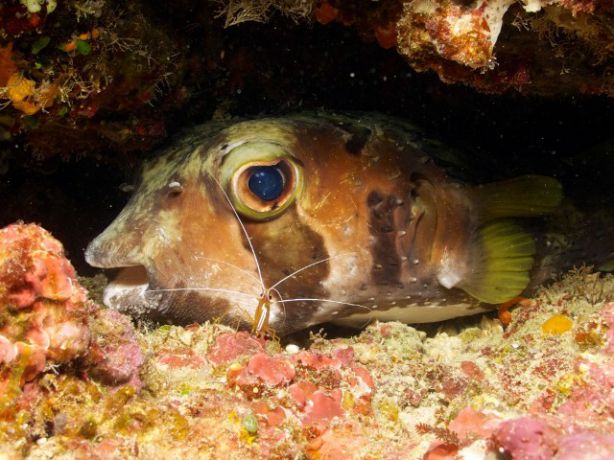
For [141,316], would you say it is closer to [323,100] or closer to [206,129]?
[206,129]

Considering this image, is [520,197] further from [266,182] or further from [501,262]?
[266,182]

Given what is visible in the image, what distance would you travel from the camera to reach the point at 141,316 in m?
3.49

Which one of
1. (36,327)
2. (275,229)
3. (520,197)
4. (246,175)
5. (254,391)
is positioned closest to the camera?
(36,327)

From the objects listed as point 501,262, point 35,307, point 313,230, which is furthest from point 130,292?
point 501,262

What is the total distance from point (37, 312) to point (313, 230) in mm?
1937

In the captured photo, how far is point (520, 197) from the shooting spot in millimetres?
3936

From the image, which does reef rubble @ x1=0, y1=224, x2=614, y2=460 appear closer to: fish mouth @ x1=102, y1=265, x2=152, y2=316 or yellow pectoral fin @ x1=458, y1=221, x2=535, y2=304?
fish mouth @ x1=102, y1=265, x2=152, y2=316

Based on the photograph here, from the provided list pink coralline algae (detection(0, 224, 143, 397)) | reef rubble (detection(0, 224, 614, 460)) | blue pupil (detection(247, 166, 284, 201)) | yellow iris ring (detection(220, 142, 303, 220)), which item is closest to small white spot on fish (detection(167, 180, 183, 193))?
yellow iris ring (detection(220, 142, 303, 220))

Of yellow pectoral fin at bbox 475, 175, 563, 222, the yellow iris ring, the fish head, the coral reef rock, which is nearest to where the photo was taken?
the coral reef rock

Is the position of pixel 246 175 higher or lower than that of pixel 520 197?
lower

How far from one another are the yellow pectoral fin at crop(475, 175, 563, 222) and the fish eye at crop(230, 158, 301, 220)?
1.59 metres

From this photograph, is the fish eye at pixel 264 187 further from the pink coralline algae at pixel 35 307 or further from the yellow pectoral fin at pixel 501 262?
the yellow pectoral fin at pixel 501 262

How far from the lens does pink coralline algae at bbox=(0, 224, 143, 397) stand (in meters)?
1.96

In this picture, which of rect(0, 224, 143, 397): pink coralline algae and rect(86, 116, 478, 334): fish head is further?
rect(86, 116, 478, 334): fish head
